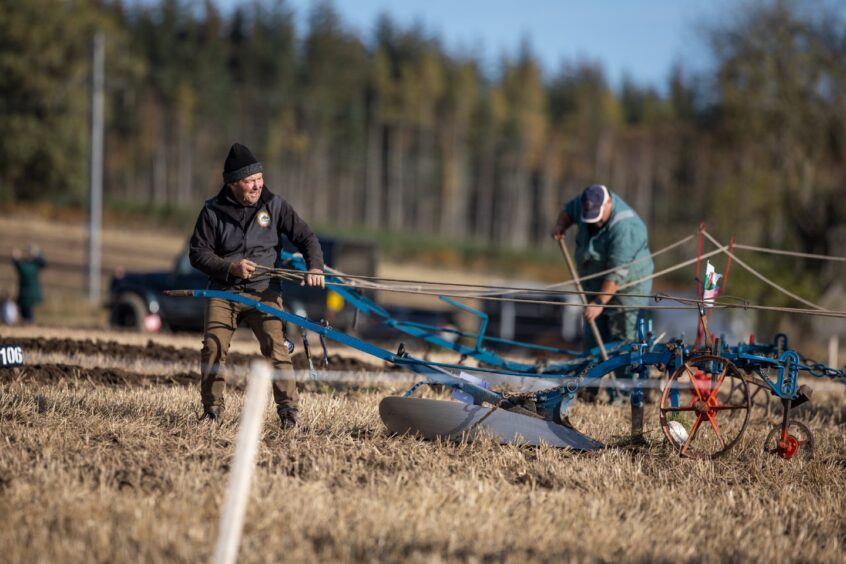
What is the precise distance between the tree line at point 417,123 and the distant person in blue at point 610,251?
800 inches

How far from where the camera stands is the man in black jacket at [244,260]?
24.2 feet

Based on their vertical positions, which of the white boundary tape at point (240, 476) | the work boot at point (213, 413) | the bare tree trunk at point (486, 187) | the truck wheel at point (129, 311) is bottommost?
the truck wheel at point (129, 311)

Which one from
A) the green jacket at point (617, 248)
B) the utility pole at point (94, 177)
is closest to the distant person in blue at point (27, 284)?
the utility pole at point (94, 177)

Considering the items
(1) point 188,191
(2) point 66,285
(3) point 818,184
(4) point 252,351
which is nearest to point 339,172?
(1) point 188,191

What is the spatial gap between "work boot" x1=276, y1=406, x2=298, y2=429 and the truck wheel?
11481 mm

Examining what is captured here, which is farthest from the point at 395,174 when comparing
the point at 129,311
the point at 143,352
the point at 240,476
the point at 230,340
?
the point at 240,476

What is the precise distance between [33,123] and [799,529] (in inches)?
1851

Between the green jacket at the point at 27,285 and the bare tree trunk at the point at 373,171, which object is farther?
the bare tree trunk at the point at 373,171

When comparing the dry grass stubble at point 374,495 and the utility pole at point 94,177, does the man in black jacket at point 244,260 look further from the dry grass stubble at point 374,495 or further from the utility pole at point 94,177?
the utility pole at point 94,177

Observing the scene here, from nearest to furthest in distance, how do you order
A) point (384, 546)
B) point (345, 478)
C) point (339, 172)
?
point (384, 546)
point (345, 478)
point (339, 172)

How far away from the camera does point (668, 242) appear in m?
34.7

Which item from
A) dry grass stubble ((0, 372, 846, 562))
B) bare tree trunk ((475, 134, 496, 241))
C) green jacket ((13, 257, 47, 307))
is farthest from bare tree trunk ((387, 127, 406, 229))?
dry grass stubble ((0, 372, 846, 562))

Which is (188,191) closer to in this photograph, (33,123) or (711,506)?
(33,123)

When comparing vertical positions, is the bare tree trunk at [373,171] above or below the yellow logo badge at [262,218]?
above
